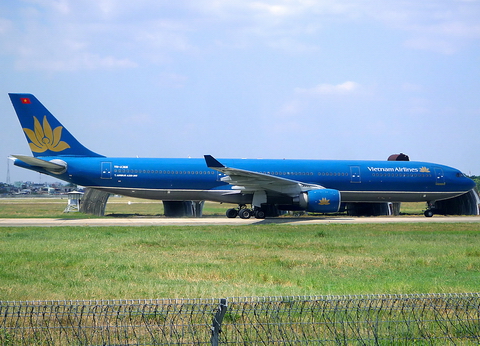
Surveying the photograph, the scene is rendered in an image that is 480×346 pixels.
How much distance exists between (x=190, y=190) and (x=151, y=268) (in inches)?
763

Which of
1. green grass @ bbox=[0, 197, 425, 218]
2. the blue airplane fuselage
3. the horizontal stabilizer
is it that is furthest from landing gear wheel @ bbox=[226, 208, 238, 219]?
the horizontal stabilizer

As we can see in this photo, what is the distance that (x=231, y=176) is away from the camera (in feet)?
98.1

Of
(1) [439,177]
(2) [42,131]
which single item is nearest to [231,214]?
(2) [42,131]

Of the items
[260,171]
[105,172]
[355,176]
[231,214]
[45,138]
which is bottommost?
[231,214]

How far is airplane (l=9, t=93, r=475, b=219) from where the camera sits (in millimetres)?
30625

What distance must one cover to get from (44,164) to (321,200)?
15873mm

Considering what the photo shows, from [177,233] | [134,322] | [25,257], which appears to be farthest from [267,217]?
[134,322]

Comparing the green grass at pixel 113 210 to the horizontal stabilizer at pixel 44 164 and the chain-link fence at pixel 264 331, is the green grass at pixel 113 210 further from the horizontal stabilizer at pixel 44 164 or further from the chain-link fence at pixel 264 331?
the chain-link fence at pixel 264 331

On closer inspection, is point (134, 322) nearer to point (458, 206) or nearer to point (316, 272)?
point (316, 272)

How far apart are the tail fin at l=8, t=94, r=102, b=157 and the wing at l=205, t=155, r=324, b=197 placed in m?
9.54

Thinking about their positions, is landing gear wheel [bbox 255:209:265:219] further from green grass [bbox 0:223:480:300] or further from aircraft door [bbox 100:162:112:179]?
green grass [bbox 0:223:480:300]

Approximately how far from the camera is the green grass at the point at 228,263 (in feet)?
33.6

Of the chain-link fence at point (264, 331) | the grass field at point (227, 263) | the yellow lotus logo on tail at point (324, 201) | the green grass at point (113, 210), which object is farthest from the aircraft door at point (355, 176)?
the chain-link fence at point (264, 331)

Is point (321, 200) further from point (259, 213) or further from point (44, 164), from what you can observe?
point (44, 164)
